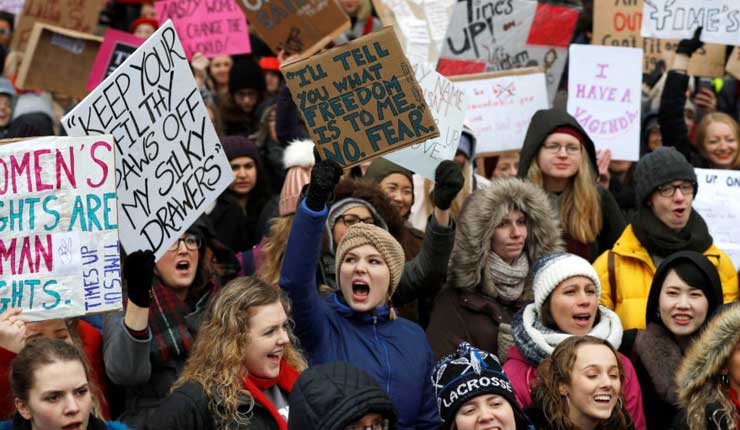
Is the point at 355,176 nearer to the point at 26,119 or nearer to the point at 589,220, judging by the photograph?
the point at 589,220

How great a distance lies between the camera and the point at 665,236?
7.38 meters

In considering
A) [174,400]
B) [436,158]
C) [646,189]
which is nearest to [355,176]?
[436,158]

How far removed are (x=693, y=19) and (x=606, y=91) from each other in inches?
32.0

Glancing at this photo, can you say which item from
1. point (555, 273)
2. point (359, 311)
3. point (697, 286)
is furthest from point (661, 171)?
point (359, 311)

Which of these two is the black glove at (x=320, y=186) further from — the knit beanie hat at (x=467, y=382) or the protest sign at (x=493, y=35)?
the protest sign at (x=493, y=35)

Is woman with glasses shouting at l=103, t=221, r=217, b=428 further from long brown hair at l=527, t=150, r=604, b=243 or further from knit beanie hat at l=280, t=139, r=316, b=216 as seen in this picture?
long brown hair at l=527, t=150, r=604, b=243

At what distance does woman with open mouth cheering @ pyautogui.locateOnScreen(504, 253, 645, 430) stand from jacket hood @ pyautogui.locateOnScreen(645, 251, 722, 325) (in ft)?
0.94

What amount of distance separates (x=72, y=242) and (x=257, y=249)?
191cm

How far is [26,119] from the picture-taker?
9766mm

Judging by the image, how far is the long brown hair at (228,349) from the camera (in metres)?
5.15

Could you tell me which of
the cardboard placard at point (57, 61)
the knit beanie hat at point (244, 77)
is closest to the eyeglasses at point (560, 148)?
the knit beanie hat at point (244, 77)

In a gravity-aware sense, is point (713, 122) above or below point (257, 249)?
above

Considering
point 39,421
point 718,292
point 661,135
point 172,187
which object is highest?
point 661,135

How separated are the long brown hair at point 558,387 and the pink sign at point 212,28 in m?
5.75
